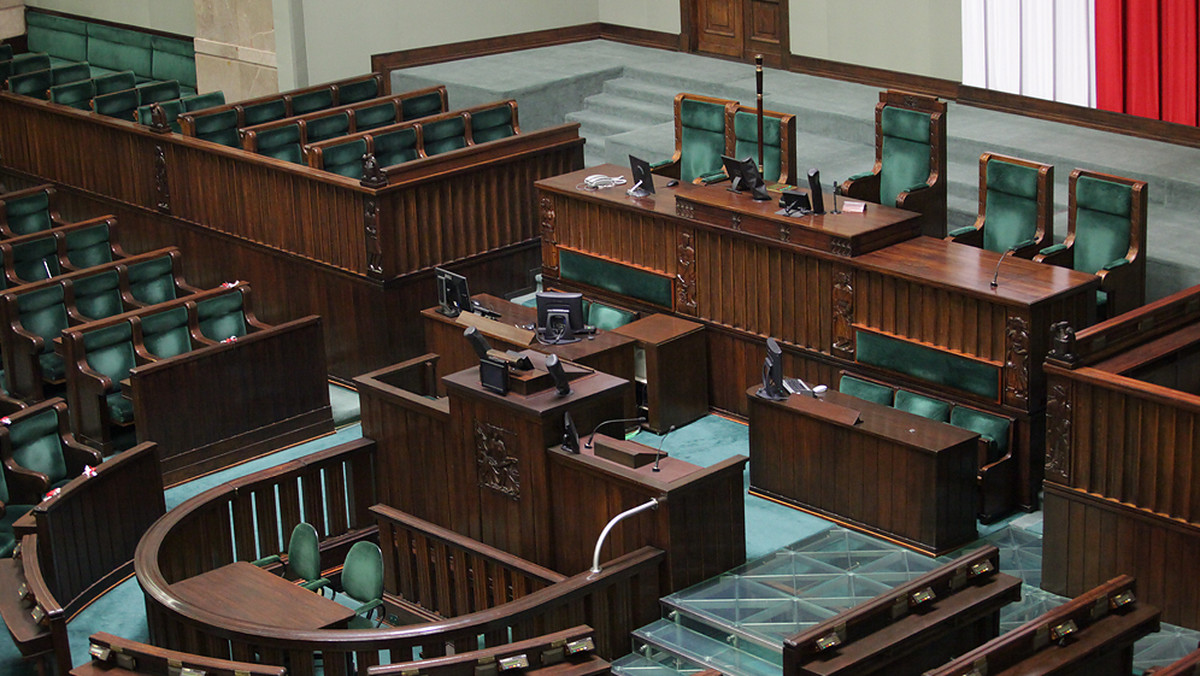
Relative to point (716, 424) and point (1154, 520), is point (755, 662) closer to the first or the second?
point (1154, 520)

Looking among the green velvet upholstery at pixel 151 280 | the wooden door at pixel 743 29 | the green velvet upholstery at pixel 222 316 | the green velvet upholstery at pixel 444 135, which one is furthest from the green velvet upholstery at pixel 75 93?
the wooden door at pixel 743 29

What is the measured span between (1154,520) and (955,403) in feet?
4.19

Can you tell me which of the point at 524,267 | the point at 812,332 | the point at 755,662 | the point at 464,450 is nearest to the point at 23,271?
the point at 524,267

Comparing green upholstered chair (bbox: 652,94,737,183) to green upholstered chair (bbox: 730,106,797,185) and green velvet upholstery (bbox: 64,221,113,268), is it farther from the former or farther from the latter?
green velvet upholstery (bbox: 64,221,113,268)

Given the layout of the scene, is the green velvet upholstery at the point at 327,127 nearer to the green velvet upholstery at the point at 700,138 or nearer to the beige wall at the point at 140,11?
the green velvet upholstery at the point at 700,138

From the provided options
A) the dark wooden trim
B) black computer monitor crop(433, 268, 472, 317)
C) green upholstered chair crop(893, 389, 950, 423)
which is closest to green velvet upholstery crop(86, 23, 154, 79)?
the dark wooden trim

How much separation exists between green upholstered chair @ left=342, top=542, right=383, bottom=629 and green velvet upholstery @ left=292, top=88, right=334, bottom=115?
16.7ft

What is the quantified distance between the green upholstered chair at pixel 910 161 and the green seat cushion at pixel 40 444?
4.39 m

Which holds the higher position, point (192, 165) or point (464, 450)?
point (192, 165)

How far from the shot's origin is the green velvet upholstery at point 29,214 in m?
10.9

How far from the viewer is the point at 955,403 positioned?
302 inches

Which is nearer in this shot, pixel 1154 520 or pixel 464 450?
pixel 1154 520

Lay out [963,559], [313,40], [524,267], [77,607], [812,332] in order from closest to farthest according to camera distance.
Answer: [963,559] < [77,607] < [812,332] < [524,267] < [313,40]

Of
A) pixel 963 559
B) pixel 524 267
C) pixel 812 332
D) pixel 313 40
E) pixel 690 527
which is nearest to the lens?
pixel 963 559
